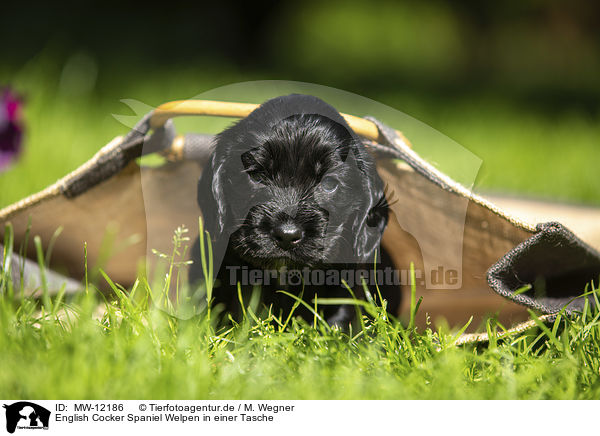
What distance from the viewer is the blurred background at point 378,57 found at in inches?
190

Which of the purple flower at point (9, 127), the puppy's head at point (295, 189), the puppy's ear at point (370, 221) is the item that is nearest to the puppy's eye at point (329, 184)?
the puppy's head at point (295, 189)

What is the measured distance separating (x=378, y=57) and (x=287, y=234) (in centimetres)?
618

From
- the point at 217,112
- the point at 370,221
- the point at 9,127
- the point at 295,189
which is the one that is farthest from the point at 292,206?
the point at 9,127

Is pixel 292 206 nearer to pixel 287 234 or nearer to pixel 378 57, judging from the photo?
pixel 287 234

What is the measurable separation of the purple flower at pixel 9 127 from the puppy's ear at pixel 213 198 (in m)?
1.33

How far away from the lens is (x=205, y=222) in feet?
6.86

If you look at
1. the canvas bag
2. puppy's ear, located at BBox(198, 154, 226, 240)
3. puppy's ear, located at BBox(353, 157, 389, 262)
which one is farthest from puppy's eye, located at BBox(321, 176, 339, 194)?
puppy's ear, located at BBox(198, 154, 226, 240)
